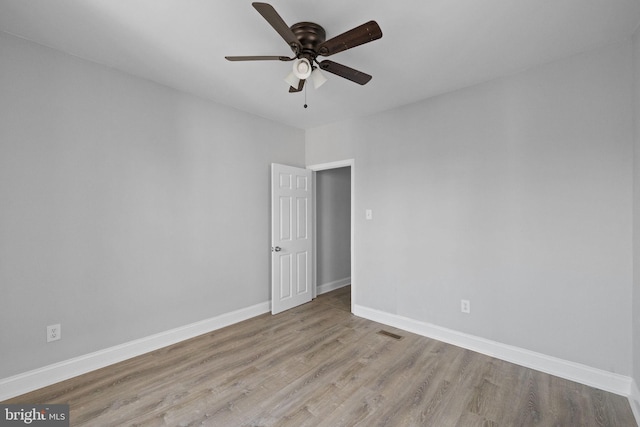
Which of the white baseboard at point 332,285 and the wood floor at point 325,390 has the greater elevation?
the white baseboard at point 332,285

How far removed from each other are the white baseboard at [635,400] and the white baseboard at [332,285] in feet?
11.5

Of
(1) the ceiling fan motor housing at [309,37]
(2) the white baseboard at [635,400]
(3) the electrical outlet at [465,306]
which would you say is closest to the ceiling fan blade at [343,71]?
(1) the ceiling fan motor housing at [309,37]

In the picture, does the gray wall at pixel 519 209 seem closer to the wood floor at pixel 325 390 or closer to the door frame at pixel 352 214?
the door frame at pixel 352 214

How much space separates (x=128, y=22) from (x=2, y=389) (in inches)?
108

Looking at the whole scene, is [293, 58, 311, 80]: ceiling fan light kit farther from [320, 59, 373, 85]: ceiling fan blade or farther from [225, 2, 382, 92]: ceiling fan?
[320, 59, 373, 85]: ceiling fan blade

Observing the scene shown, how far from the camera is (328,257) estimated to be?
494 centimetres

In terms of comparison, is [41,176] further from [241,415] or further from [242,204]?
[241,415]

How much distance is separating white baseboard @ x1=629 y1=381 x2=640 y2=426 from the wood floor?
0.14ft

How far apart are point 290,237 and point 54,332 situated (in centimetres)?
253

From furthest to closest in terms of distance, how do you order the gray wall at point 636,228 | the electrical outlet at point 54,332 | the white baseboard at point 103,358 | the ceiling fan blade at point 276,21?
the electrical outlet at point 54,332, the white baseboard at point 103,358, the gray wall at point 636,228, the ceiling fan blade at point 276,21

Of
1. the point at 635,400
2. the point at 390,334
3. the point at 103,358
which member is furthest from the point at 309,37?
the point at 635,400

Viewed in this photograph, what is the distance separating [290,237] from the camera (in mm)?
4059

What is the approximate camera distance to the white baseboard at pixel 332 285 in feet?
A: 15.7

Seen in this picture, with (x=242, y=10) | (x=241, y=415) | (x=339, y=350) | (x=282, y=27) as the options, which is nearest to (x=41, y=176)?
(x=242, y=10)
